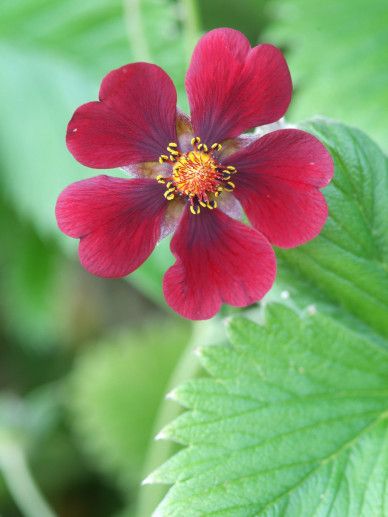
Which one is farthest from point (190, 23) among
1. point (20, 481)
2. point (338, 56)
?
point (20, 481)

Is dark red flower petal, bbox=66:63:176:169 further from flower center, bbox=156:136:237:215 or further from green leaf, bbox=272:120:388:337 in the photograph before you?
green leaf, bbox=272:120:388:337

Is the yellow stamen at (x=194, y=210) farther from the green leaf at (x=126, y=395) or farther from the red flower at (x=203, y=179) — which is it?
the green leaf at (x=126, y=395)

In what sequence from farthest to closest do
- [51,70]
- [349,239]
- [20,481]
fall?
[20,481], [51,70], [349,239]

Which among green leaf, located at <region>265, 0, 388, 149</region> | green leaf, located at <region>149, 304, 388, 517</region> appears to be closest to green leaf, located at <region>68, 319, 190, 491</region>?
green leaf, located at <region>265, 0, 388, 149</region>

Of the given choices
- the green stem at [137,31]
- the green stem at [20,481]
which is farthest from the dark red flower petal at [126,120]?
the green stem at [20,481]

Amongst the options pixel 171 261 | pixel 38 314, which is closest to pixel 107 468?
pixel 38 314

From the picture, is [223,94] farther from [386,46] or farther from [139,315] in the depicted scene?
[139,315]

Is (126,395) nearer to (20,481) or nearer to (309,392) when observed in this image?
(20,481)
